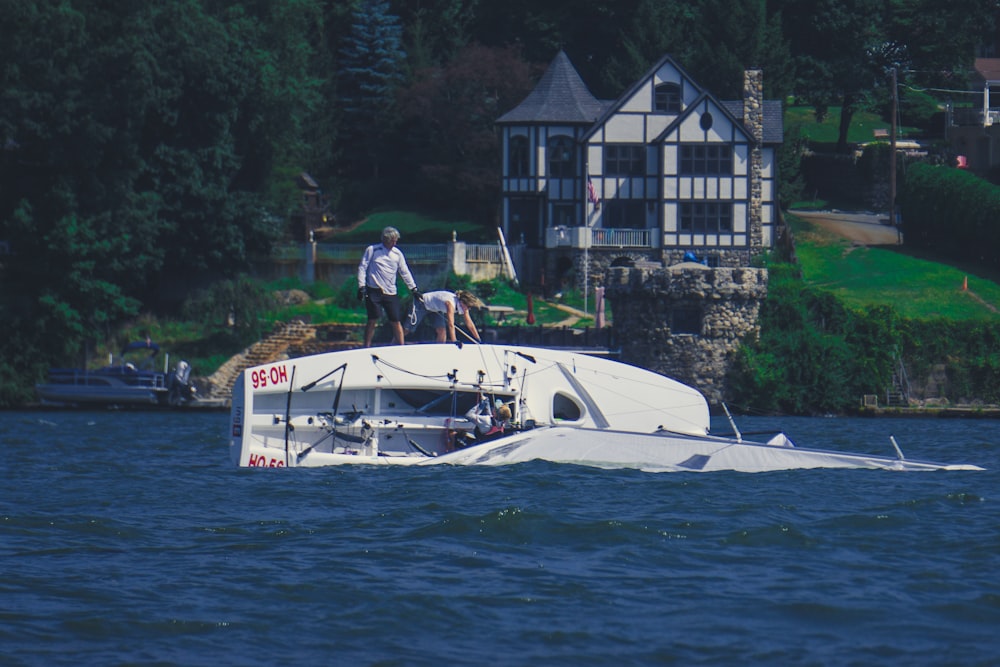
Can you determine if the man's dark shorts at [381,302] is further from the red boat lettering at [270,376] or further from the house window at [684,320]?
the house window at [684,320]

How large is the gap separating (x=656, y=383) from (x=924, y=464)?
3827mm

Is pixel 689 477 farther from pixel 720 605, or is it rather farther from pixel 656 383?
pixel 720 605

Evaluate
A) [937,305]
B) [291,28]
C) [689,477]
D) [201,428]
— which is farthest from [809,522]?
[291,28]

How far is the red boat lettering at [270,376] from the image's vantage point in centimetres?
2095

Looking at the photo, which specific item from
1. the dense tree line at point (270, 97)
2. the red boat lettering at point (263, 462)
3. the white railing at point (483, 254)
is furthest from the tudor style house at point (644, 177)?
the red boat lettering at point (263, 462)

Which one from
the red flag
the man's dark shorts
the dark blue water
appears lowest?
the dark blue water

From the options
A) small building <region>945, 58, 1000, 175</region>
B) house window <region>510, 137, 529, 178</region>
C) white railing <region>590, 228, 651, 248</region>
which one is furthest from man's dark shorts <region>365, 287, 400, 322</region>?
small building <region>945, 58, 1000, 175</region>

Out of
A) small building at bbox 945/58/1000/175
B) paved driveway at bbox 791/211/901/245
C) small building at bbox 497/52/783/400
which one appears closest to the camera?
small building at bbox 497/52/783/400

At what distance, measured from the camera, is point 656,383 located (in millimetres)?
22734

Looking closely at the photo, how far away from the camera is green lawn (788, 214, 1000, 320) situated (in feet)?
144

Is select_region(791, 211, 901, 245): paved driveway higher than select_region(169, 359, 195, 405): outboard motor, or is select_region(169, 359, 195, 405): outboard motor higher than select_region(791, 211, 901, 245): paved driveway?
select_region(791, 211, 901, 245): paved driveway

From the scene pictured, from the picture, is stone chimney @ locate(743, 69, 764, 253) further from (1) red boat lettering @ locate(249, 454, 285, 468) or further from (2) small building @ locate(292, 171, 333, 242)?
(1) red boat lettering @ locate(249, 454, 285, 468)

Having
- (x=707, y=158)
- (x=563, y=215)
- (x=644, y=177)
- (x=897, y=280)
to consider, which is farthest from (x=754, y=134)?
(x=897, y=280)

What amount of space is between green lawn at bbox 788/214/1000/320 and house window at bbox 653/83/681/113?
6.09 meters
